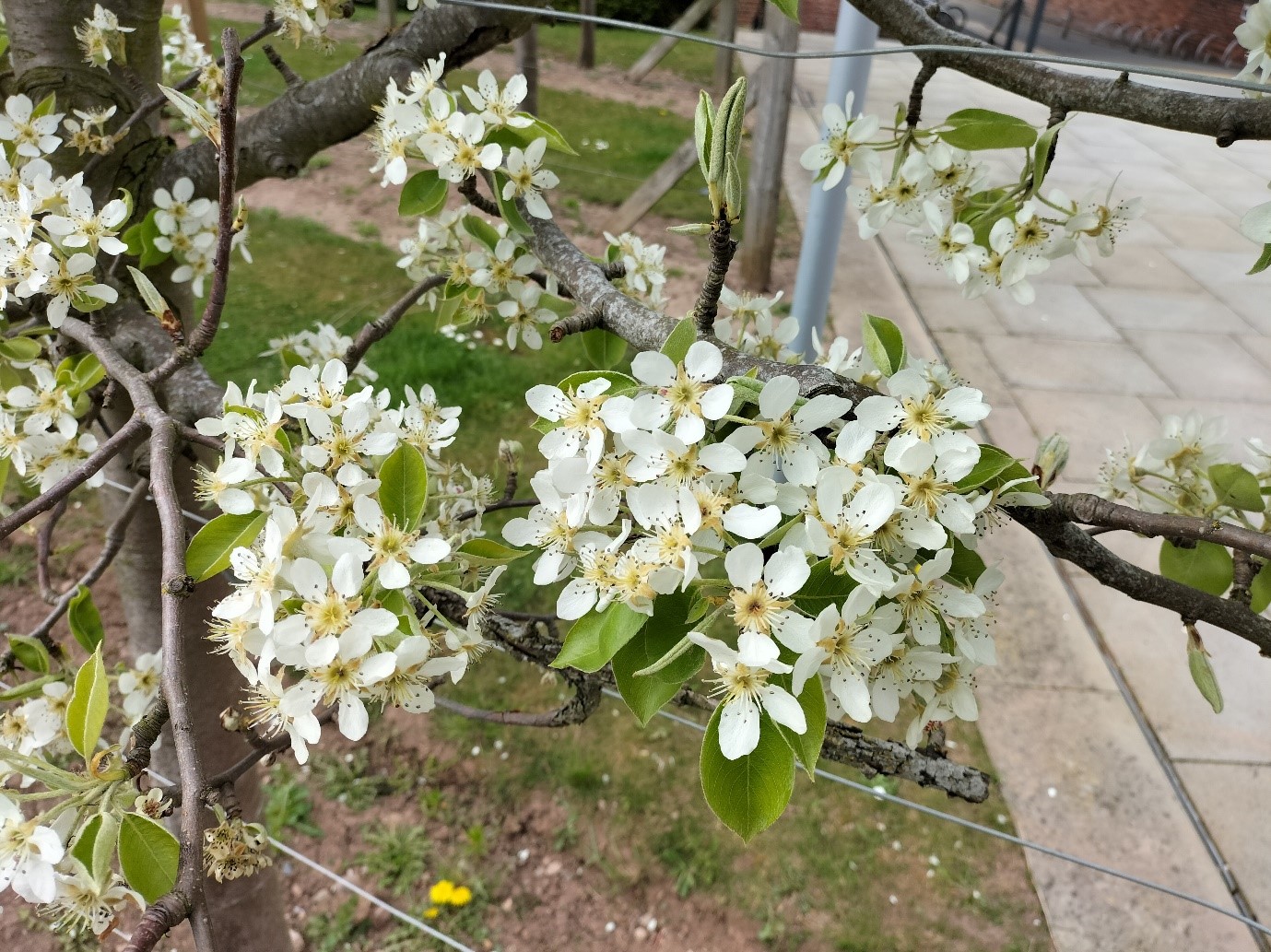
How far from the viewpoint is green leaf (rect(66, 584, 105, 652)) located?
0.96 m

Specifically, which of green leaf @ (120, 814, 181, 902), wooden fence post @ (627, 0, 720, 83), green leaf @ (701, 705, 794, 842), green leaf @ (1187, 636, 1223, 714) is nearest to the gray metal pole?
green leaf @ (1187, 636, 1223, 714)

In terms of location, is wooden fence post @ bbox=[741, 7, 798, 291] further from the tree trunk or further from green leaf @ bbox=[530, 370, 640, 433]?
green leaf @ bbox=[530, 370, 640, 433]

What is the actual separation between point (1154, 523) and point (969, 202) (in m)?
0.42

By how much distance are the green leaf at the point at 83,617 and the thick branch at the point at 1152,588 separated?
3.10 ft

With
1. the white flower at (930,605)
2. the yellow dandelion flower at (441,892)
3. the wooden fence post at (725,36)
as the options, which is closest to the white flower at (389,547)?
the white flower at (930,605)

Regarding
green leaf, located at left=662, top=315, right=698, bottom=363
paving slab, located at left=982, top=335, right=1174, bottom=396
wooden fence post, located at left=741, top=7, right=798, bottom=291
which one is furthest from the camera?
paving slab, located at left=982, top=335, right=1174, bottom=396

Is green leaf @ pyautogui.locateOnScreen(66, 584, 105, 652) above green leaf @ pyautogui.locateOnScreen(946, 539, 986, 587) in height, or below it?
below

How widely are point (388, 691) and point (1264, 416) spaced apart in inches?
170

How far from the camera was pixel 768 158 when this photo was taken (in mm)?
4152

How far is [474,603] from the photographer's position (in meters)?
0.72

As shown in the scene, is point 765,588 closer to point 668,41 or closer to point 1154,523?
point 1154,523

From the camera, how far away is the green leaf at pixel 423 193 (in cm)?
100

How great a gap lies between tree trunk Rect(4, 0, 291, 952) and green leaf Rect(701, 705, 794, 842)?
29.7 inches

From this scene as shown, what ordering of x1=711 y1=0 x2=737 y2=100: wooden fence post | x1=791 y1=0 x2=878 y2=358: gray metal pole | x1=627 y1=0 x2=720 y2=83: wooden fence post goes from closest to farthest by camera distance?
x1=791 y1=0 x2=878 y2=358: gray metal pole < x1=711 y1=0 x2=737 y2=100: wooden fence post < x1=627 y1=0 x2=720 y2=83: wooden fence post
